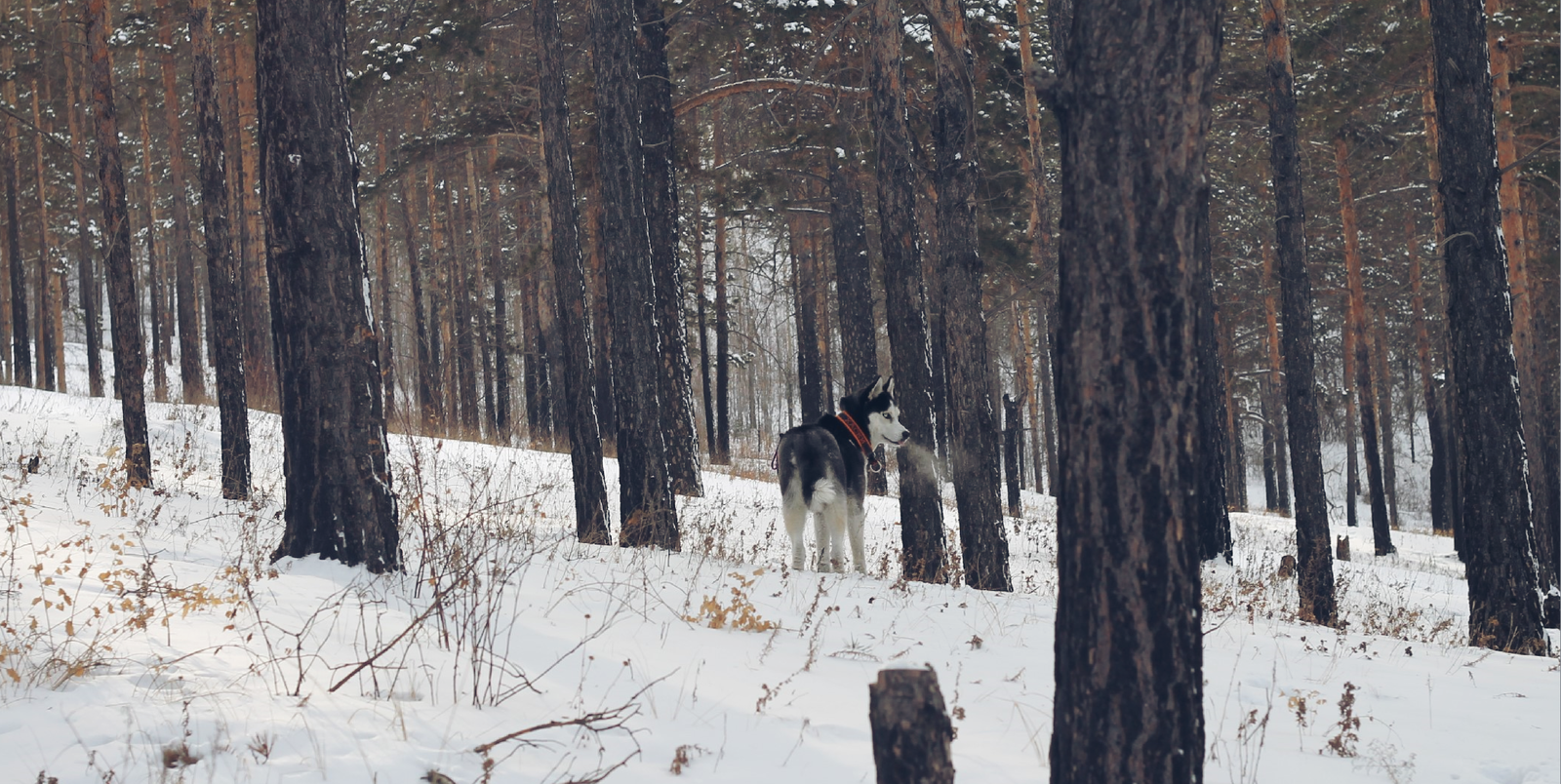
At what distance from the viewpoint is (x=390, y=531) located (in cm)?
671

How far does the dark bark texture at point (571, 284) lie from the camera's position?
34.0ft

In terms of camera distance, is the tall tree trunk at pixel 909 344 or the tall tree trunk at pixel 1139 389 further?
the tall tree trunk at pixel 909 344

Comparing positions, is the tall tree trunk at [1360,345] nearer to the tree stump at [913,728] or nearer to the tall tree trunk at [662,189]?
the tall tree trunk at [662,189]

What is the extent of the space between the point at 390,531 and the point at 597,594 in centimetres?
144

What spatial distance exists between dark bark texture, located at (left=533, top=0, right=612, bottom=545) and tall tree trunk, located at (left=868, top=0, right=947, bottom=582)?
3.03 meters

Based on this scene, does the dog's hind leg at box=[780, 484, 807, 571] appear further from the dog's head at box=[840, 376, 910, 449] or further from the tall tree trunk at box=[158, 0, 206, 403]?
the tall tree trunk at box=[158, 0, 206, 403]

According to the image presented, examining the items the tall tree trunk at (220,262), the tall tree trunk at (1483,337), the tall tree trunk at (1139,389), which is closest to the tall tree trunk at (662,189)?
the tall tree trunk at (220,262)

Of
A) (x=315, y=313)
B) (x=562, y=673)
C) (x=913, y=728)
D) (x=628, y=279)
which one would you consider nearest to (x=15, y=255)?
(x=628, y=279)

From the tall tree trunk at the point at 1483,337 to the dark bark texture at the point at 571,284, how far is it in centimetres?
814

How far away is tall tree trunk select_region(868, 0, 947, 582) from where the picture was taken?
9977 millimetres

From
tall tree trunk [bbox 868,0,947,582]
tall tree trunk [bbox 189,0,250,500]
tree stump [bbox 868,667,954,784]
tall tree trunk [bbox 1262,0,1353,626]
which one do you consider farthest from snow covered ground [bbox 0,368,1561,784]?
tall tree trunk [bbox 1262,0,1353,626]

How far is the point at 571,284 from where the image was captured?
11.7 m

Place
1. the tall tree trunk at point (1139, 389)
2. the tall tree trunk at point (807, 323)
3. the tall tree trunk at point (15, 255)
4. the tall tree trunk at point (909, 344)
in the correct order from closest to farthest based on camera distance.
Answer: the tall tree trunk at point (1139, 389), the tall tree trunk at point (909, 344), the tall tree trunk at point (15, 255), the tall tree trunk at point (807, 323)

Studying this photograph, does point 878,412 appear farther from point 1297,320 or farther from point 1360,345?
point 1360,345
